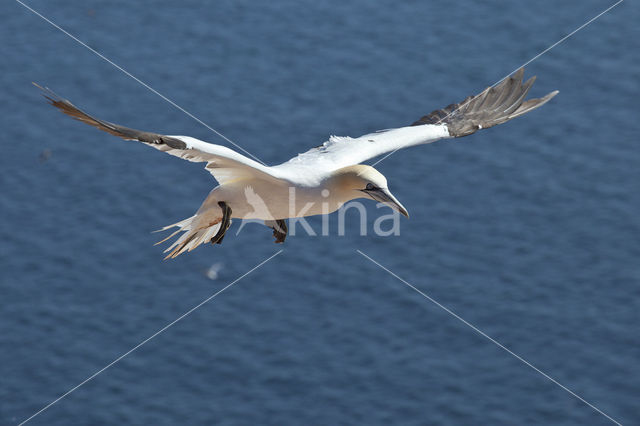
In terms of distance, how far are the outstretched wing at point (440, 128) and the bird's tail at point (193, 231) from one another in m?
1.48

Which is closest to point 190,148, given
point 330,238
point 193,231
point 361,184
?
point 361,184

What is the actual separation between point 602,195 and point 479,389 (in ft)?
25.6

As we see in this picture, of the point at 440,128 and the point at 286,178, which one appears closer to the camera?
the point at 286,178

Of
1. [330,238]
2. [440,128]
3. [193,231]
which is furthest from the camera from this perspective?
[330,238]

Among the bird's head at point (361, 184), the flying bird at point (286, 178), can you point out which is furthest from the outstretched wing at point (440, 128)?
the bird's head at point (361, 184)

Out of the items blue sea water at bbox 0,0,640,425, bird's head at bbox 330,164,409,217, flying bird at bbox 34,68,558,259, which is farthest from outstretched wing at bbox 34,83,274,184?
blue sea water at bbox 0,0,640,425

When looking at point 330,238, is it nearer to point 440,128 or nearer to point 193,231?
point 440,128

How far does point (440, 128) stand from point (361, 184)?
2634 mm

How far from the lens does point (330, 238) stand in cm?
4225

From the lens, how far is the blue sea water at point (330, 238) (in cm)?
4081

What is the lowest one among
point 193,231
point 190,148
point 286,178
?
point 193,231

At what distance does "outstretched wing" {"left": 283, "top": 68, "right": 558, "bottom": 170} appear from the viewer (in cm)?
1861

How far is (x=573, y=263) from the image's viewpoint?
42656mm

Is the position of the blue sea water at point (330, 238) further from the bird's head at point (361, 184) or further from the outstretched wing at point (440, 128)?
the bird's head at point (361, 184)
